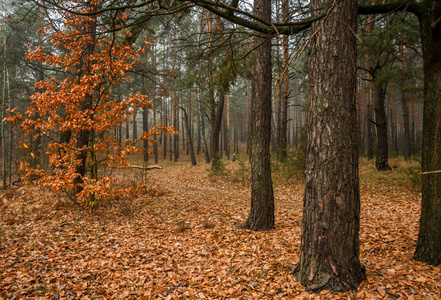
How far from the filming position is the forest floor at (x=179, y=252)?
3.15 metres

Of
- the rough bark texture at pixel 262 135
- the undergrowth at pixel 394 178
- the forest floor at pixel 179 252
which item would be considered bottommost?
the forest floor at pixel 179 252

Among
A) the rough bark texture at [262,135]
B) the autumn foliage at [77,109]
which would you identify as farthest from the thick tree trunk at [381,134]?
the autumn foliage at [77,109]

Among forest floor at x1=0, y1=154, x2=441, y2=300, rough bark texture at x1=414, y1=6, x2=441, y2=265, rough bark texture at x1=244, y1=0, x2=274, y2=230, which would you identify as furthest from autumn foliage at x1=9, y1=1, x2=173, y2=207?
rough bark texture at x1=414, y1=6, x2=441, y2=265

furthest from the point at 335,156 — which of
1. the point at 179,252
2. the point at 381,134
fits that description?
the point at 381,134

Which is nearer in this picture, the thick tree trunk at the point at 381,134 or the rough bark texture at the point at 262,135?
the rough bark texture at the point at 262,135

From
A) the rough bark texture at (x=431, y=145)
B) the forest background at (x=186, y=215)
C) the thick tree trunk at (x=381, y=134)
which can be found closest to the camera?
the forest background at (x=186, y=215)

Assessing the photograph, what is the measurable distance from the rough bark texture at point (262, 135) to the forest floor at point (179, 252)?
19.7 inches

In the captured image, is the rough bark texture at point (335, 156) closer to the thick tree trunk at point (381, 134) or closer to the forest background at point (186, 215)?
the forest background at point (186, 215)

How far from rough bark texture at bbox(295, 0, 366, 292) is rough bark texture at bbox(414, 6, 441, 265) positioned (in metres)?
1.11

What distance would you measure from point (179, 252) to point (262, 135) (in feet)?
9.12

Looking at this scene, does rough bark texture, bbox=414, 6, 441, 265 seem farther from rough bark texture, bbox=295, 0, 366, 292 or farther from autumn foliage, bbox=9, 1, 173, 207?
autumn foliage, bbox=9, 1, 173, 207

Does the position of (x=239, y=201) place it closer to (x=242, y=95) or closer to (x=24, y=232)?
(x=24, y=232)

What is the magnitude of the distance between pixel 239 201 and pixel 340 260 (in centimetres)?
521

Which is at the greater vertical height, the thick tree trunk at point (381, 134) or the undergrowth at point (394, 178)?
the thick tree trunk at point (381, 134)
